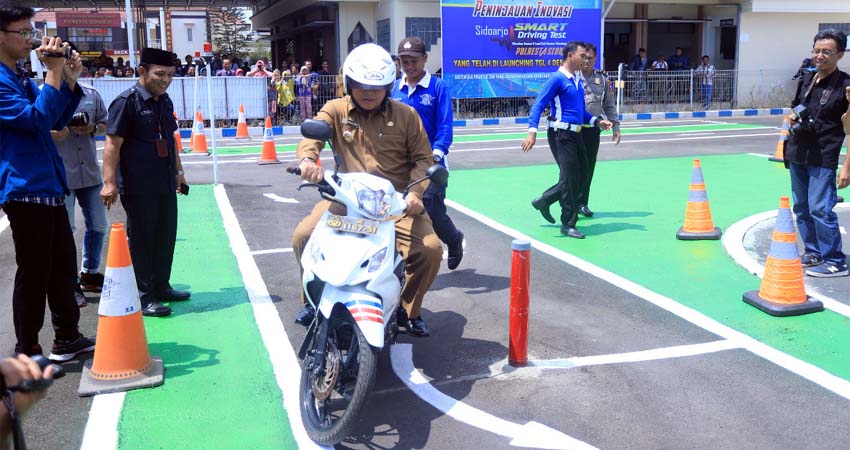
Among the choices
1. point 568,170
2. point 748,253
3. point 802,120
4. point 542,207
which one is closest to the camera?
point 802,120

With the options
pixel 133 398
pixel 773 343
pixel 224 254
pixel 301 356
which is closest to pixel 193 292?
pixel 224 254

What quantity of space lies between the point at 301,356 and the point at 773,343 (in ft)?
10.5

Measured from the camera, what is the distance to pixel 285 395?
4.73 m

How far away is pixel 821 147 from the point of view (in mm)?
6910

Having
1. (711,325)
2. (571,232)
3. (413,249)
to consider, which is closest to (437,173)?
(413,249)

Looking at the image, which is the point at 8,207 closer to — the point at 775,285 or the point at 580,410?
the point at 580,410

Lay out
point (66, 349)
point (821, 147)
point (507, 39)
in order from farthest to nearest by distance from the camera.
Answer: point (507, 39) < point (821, 147) < point (66, 349)

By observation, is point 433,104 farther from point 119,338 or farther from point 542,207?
point 119,338

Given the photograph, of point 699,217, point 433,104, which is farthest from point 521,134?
point 433,104

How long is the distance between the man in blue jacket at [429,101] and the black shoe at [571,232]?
229cm

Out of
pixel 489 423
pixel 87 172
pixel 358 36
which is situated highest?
pixel 358 36

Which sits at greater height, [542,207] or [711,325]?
[542,207]

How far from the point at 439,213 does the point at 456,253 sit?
48 cm

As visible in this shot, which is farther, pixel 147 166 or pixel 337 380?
pixel 147 166
